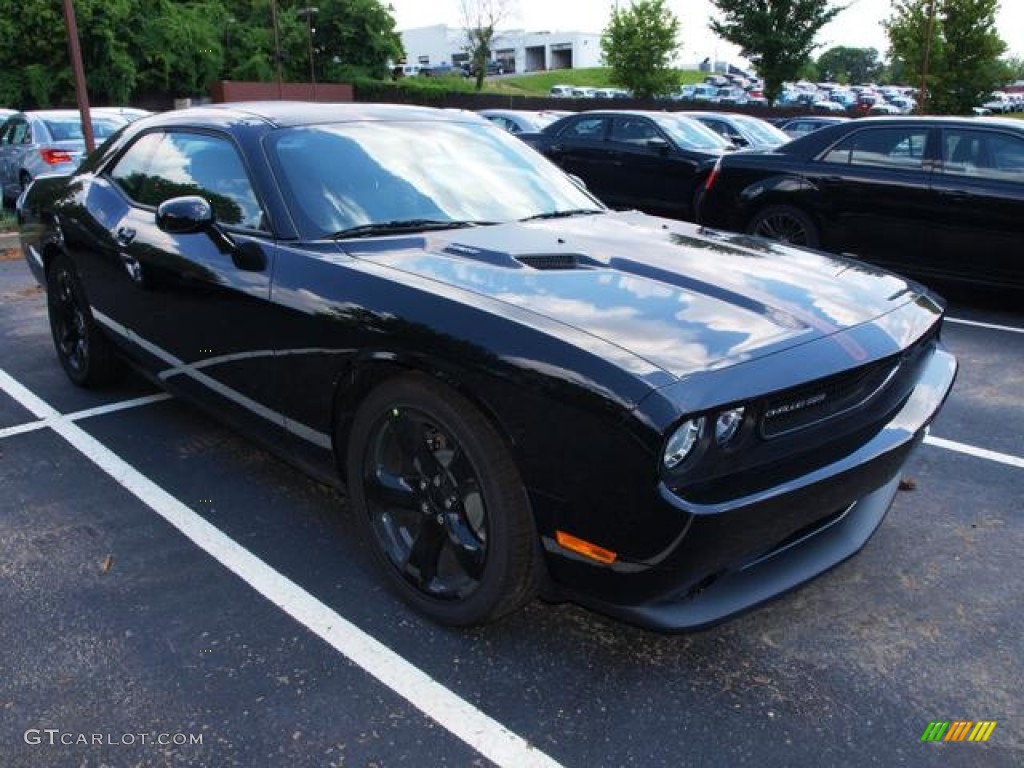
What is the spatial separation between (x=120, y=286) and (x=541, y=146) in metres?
8.45

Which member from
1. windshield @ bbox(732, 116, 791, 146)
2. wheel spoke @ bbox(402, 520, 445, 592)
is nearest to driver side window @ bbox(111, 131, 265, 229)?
wheel spoke @ bbox(402, 520, 445, 592)

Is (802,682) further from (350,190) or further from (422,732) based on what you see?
(350,190)

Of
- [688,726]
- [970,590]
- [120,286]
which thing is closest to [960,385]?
[970,590]

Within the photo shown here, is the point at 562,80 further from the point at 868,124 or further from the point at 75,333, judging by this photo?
the point at 75,333

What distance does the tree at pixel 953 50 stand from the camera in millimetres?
25188

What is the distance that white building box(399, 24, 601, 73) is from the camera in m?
113

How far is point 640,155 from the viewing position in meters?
10.6

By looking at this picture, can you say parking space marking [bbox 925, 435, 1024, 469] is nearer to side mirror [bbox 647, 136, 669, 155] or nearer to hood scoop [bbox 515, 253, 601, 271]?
hood scoop [bbox 515, 253, 601, 271]

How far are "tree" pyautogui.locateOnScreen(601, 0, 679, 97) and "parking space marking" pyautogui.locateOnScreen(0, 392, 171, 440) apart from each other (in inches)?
1462

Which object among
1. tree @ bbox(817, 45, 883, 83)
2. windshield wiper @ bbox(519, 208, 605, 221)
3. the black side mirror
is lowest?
windshield wiper @ bbox(519, 208, 605, 221)

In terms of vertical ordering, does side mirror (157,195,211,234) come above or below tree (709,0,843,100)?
below

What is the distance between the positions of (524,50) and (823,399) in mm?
123141

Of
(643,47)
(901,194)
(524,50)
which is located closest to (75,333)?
(901,194)

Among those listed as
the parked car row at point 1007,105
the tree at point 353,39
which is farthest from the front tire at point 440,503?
the tree at point 353,39
